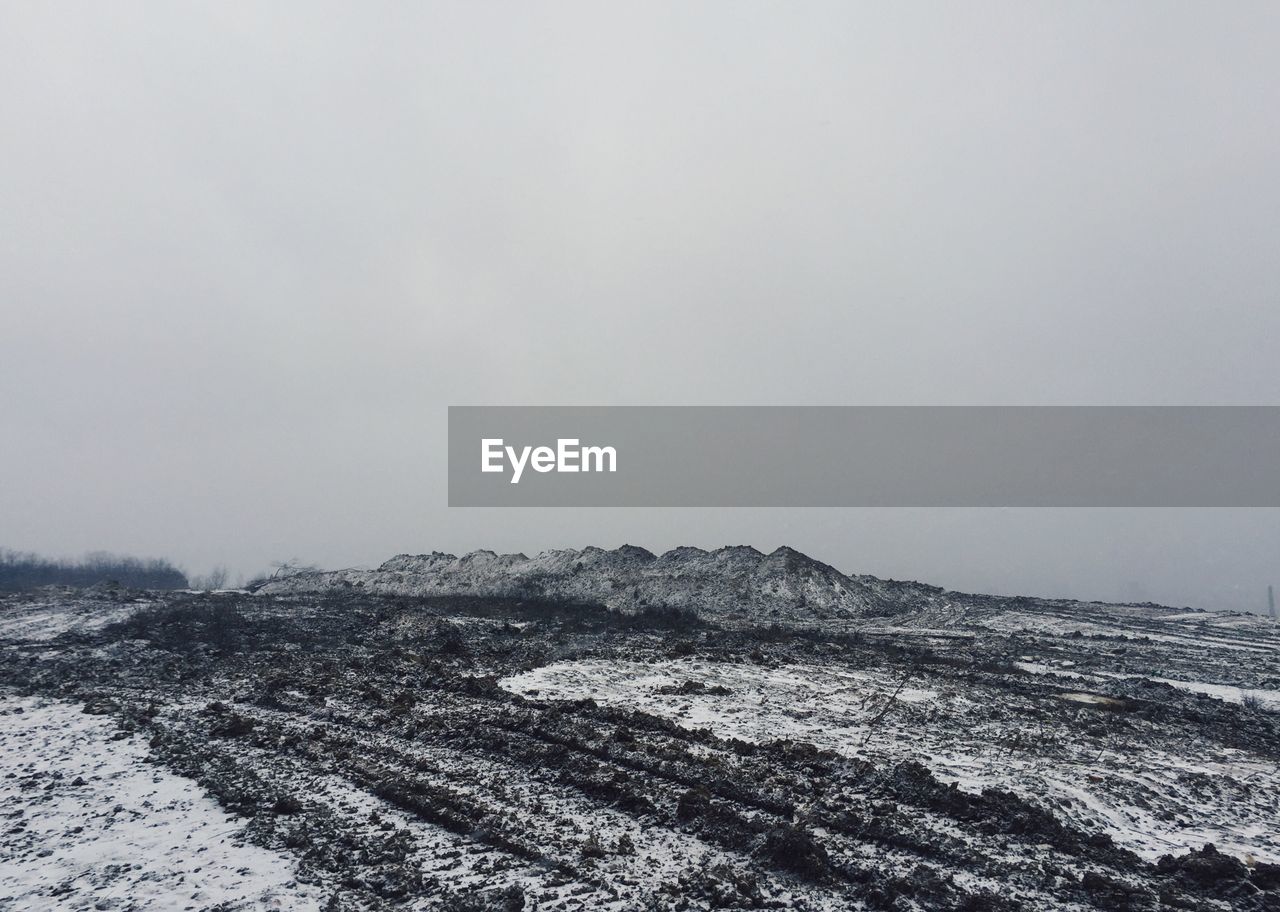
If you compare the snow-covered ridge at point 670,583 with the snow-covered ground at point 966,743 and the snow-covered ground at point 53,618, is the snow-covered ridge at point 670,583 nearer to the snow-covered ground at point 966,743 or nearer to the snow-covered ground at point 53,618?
the snow-covered ground at point 966,743

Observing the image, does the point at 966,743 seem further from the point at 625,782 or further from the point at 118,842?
the point at 118,842

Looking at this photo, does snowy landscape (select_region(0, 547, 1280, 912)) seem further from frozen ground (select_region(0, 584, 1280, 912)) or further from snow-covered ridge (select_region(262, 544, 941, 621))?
snow-covered ridge (select_region(262, 544, 941, 621))

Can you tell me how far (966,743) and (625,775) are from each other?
6942 millimetres

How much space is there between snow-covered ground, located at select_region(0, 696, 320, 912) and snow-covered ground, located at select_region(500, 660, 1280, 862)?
7290 millimetres

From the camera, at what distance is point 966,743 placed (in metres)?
11.7

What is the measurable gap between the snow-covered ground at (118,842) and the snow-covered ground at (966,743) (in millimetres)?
7290

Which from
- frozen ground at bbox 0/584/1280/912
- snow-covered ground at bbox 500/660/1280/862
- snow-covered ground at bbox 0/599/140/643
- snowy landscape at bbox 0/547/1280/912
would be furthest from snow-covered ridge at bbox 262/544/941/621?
snow-covered ground at bbox 0/599/140/643

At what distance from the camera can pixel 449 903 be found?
21.3 feet

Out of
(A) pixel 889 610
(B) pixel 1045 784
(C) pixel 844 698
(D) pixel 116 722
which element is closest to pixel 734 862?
(B) pixel 1045 784

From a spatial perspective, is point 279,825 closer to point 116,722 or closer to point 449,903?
point 449,903

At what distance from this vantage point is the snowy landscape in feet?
22.7

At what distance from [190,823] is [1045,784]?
500 inches

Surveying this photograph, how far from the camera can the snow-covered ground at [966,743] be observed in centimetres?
865

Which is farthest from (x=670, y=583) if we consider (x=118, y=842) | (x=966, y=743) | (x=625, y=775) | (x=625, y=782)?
(x=118, y=842)
